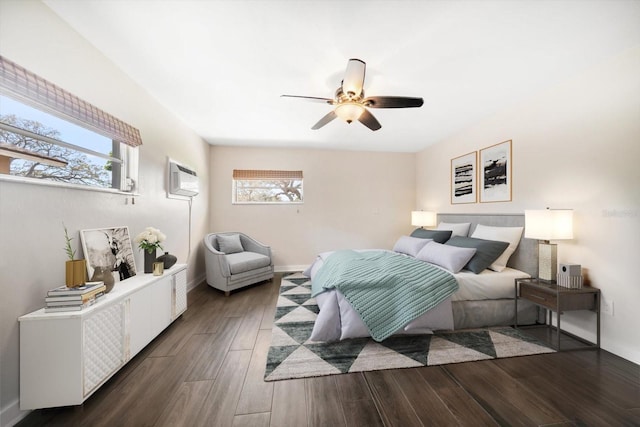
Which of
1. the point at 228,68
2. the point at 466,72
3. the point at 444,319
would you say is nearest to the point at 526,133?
the point at 466,72

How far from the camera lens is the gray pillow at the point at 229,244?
387cm

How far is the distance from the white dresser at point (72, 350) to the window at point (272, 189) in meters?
3.12

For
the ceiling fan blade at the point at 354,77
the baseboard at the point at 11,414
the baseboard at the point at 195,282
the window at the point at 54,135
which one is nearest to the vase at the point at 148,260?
the window at the point at 54,135

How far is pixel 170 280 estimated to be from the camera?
233 centimetres

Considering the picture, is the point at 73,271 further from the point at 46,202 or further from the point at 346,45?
the point at 346,45

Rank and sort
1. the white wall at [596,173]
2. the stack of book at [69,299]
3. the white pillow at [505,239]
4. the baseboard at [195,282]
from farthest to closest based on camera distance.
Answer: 1. the baseboard at [195,282]
2. the white pillow at [505,239]
3. the white wall at [596,173]
4. the stack of book at [69,299]

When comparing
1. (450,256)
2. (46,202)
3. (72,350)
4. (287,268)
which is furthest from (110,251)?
(450,256)

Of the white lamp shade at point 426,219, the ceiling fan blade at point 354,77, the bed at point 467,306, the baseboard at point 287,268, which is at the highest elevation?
the ceiling fan blade at point 354,77

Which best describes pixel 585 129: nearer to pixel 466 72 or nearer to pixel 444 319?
pixel 466 72

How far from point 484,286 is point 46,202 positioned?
371cm

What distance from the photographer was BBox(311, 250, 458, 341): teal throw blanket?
203 centimetres

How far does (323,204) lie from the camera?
15.6 ft

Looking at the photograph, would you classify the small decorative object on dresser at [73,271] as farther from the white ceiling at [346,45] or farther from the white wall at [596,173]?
the white wall at [596,173]

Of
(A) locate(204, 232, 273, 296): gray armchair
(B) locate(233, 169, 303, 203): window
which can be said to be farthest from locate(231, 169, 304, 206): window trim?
(A) locate(204, 232, 273, 296): gray armchair
